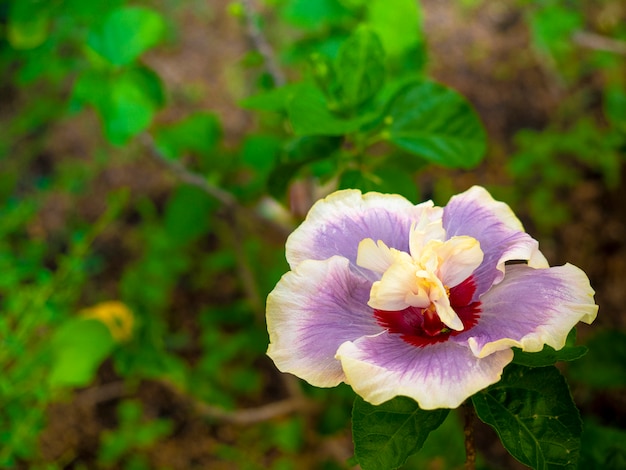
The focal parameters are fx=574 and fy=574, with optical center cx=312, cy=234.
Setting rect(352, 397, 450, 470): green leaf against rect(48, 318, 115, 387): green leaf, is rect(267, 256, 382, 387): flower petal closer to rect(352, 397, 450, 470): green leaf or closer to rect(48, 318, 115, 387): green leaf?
rect(352, 397, 450, 470): green leaf

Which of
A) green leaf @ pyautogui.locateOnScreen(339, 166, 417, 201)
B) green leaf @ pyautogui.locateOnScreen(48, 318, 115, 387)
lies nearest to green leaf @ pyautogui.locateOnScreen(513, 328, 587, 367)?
green leaf @ pyautogui.locateOnScreen(339, 166, 417, 201)

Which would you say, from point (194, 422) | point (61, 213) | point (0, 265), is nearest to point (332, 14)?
point (0, 265)

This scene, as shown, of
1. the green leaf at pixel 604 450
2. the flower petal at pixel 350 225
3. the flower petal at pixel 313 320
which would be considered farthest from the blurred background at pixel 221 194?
the flower petal at pixel 313 320

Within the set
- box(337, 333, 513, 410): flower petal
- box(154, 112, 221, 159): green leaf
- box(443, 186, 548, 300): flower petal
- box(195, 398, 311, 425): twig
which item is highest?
box(443, 186, 548, 300): flower petal

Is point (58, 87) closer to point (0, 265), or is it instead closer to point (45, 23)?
point (45, 23)

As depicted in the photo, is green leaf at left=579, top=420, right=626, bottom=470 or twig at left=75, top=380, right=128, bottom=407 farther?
twig at left=75, top=380, right=128, bottom=407

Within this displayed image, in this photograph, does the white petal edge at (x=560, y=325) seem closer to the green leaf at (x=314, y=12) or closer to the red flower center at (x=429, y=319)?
the red flower center at (x=429, y=319)

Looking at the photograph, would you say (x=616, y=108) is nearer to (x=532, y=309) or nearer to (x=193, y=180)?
(x=532, y=309)
